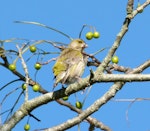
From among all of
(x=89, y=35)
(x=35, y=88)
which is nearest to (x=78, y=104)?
(x=35, y=88)

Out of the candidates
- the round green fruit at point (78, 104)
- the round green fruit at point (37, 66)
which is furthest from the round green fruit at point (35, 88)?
the round green fruit at point (78, 104)

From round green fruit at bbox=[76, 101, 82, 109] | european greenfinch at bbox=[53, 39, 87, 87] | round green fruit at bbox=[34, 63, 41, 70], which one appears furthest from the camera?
european greenfinch at bbox=[53, 39, 87, 87]

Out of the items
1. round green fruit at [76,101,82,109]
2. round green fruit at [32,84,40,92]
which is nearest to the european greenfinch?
round green fruit at [32,84,40,92]

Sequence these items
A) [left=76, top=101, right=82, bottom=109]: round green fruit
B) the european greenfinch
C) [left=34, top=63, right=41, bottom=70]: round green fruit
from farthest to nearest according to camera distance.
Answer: the european greenfinch → [left=34, top=63, right=41, bottom=70]: round green fruit → [left=76, top=101, right=82, bottom=109]: round green fruit

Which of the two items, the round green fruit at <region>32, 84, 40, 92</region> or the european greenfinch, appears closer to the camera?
the round green fruit at <region>32, 84, 40, 92</region>

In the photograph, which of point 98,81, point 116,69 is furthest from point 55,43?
point 98,81

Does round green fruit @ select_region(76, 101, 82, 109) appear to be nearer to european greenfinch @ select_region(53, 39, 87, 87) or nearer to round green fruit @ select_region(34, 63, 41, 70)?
european greenfinch @ select_region(53, 39, 87, 87)

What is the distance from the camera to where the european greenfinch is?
22.1ft

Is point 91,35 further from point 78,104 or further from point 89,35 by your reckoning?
point 78,104

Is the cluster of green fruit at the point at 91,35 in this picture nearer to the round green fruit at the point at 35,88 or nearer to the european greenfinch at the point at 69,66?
the european greenfinch at the point at 69,66

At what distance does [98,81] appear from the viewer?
4902 mm

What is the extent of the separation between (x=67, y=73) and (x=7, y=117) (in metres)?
0.99

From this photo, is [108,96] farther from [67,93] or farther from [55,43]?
[55,43]

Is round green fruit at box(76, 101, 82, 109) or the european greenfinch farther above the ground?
the european greenfinch
